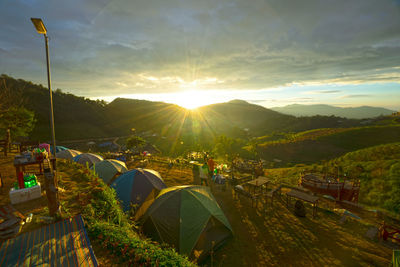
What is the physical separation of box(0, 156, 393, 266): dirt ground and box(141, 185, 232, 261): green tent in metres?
0.66

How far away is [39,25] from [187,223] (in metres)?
8.82

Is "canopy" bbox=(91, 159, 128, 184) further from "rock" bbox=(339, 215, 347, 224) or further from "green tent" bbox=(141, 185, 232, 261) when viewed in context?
"rock" bbox=(339, 215, 347, 224)

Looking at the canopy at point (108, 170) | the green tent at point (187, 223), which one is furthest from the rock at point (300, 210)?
the canopy at point (108, 170)

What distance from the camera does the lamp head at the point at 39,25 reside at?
17.3ft

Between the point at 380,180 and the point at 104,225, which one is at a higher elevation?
the point at 104,225

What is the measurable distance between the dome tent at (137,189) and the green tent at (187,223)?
1.98 m

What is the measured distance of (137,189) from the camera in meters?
10.4

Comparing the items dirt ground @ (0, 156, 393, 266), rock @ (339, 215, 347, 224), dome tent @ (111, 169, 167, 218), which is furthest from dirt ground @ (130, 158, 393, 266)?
dome tent @ (111, 169, 167, 218)

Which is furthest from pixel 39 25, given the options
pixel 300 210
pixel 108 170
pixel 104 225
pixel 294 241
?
pixel 300 210

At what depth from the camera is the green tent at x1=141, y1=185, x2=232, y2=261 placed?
7.28m

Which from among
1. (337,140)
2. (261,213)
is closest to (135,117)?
(337,140)

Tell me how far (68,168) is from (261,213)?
1286 centimetres

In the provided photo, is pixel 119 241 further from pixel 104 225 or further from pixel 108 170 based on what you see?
pixel 108 170

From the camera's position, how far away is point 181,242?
720cm
